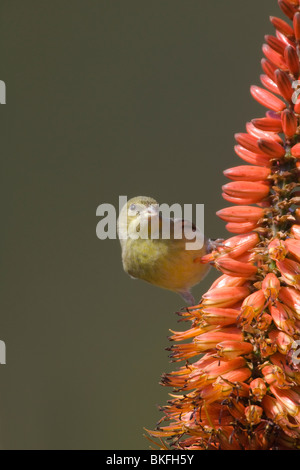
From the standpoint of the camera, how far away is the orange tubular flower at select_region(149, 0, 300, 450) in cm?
105

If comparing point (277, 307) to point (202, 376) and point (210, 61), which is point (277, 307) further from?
point (210, 61)

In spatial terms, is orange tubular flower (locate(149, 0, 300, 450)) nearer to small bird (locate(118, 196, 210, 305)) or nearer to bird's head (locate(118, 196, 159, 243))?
small bird (locate(118, 196, 210, 305))

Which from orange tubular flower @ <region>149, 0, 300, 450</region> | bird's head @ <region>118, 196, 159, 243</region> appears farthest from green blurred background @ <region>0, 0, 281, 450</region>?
orange tubular flower @ <region>149, 0, 300, 450</region>

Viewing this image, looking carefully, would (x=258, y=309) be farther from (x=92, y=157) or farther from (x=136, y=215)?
(x=92, y=157)

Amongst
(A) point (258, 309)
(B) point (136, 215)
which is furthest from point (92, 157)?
(A) point (258, 309)

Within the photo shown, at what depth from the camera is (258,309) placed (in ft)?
3.59

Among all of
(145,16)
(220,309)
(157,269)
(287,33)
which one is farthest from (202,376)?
(145,16)

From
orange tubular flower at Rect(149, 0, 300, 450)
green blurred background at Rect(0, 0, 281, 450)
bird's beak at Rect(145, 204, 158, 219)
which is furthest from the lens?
green blurred background at Rect(0, 0, 281, 450)

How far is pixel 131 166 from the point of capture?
356cm

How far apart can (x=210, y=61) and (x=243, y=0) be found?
0.38 metres

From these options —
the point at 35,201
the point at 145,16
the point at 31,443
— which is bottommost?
the point at 31,443

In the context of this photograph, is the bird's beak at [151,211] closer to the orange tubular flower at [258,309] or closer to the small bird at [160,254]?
the small bird at [160,254]

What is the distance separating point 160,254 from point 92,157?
4.94 feet

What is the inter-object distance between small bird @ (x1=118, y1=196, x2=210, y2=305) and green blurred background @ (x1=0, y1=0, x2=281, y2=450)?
3.78 ft
